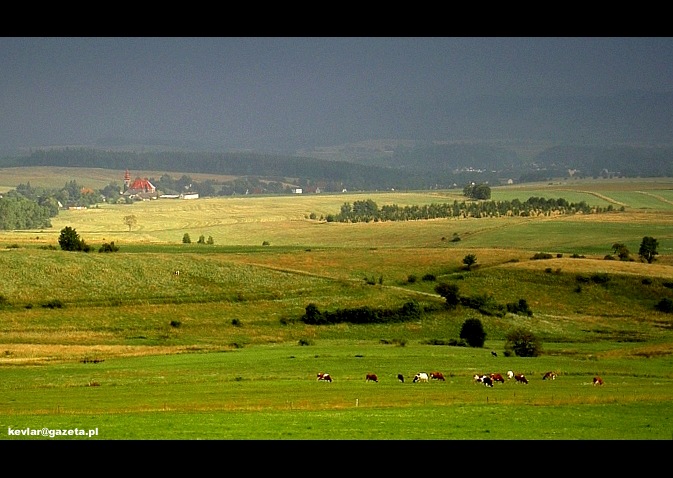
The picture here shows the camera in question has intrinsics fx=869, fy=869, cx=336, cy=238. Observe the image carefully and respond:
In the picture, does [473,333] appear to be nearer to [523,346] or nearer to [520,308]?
[523,346]

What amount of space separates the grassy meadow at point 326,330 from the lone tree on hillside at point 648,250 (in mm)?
2075

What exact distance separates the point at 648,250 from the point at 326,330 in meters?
32.4

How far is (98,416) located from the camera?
1845 cm

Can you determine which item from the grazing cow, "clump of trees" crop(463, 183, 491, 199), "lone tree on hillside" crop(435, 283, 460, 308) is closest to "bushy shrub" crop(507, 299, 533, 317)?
"lone tree on hillside" crop(435, 283, 460, 308)

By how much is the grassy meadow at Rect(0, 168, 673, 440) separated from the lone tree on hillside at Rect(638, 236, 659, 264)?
207 centimetres

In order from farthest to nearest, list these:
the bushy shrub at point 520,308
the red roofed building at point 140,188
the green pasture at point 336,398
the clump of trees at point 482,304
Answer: the red roofed building at point 140,188, the bushy shrub at point 520,308, the clump of trees at point 482,304, the green pasture at point 336,398

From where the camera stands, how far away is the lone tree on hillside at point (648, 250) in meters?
68.2

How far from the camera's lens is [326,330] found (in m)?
48.7

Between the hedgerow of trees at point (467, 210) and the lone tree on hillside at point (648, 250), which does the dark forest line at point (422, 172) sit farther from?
the lone tree on hillside at point (648, 250)

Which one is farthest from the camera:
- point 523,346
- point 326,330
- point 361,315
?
point 361,315

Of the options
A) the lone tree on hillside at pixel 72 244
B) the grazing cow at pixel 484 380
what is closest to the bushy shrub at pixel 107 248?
the lone tree on hillside at pixel 72 244

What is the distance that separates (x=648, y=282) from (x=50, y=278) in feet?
131

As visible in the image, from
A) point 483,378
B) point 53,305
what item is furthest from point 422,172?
point 483,378
